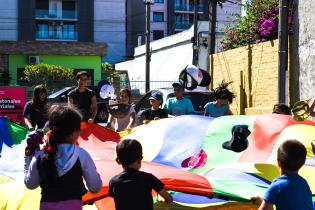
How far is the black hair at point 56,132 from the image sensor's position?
453 cm

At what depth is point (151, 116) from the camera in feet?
33.2

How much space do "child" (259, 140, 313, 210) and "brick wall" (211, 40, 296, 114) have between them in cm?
1163

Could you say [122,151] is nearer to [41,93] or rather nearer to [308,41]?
[41,93]

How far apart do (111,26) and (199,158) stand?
51863 millimetres

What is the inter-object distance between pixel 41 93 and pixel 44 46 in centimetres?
3232

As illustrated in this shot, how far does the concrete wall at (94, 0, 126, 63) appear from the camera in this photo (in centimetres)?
5762

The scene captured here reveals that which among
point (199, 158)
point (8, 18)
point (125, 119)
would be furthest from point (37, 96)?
point (8, 18)

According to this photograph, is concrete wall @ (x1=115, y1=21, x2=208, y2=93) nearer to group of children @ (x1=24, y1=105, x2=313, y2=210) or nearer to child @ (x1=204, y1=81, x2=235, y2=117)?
child @ (x1=204, y1=81, x2=235, y2=117)

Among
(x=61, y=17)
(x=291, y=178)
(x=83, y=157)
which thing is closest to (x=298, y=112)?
(x=291, y=178)

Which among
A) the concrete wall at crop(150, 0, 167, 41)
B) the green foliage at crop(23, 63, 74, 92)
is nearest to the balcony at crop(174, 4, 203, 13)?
the concrete wall at crop(150, 0, 167, 41)

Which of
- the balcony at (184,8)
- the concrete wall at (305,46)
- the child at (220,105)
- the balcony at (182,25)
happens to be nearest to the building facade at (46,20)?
the balcony at (182,25)

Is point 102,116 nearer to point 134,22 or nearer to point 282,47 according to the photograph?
point 282,47

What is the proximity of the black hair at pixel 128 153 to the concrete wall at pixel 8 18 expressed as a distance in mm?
51245

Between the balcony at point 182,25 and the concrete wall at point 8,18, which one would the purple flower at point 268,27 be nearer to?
the concrete wall at point 8,18
